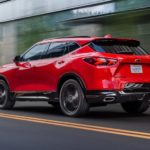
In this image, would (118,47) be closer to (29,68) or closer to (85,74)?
(85,74)

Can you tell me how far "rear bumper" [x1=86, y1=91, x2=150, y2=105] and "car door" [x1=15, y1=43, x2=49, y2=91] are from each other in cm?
193

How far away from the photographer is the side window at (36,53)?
12.1 meters

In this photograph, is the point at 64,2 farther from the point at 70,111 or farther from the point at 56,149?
the point at 56,149

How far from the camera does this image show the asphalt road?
25.2 ft

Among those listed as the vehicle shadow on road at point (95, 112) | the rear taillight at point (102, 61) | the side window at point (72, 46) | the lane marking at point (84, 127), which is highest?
the side window at point (72, 46)

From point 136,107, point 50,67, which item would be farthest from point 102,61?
point 136,107

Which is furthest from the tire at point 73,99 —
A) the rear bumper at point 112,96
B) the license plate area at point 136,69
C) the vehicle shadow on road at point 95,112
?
the license plate area at point 136,69

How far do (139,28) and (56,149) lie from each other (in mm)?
12881

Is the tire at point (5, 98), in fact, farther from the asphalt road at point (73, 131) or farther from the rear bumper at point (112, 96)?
the rear bumper at point (112, 96)

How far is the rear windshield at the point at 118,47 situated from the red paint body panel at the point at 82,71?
152mm

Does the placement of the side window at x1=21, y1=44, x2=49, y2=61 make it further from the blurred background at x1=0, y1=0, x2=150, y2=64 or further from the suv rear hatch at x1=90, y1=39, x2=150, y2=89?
the blurred background at x1=0, y1=0, x2=150, y2=64

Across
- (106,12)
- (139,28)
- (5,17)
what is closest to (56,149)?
(139,28)

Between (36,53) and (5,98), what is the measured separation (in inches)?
59.5

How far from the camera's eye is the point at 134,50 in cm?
1132
